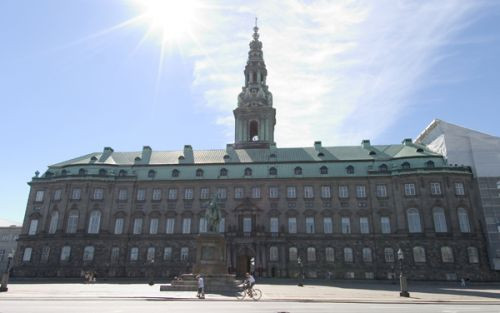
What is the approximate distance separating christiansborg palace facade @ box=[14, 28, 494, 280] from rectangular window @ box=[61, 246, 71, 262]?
164 mm

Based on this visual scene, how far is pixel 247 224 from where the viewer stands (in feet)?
193

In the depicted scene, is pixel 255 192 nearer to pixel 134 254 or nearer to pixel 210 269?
pixel 134 254

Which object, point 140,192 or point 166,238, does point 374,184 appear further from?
point 140,192

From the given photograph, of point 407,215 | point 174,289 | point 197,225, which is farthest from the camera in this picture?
point 197,225

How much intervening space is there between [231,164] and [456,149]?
39145 millimetres

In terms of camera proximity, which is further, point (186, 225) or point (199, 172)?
point (199, 172)

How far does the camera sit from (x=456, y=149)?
A: 60688mm

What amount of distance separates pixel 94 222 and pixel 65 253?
254 inches

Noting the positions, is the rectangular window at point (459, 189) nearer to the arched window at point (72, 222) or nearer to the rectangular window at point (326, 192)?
the rectangular window at point (326, 192)

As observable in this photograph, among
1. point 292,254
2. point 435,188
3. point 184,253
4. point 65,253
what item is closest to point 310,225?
point 292,254

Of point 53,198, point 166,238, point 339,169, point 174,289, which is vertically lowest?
point 174,289

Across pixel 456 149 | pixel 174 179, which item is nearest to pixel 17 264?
pixel 174 179

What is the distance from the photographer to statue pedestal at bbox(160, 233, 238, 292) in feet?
102

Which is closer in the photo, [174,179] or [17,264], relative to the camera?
[17,264]
